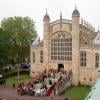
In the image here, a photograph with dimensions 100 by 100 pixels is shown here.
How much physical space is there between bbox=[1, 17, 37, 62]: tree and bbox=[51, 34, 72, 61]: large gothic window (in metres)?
19.6

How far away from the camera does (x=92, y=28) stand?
63656 mm

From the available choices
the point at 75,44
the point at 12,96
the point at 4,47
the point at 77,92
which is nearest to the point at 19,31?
the point at 4,47

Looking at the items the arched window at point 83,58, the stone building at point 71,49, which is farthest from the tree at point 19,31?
the arched window at point 83,58

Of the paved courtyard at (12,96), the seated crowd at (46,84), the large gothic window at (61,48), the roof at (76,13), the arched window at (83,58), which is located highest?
the roof at (76,13)

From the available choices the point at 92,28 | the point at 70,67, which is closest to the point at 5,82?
the point at 70,67

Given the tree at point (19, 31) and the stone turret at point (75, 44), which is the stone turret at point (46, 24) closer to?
the stone turret at point (75, 44)

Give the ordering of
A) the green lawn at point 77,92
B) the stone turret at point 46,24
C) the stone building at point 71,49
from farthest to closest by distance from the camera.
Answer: the stone turret at point 46,24, the stone building at point 71,49, the green lawn at point 77,92

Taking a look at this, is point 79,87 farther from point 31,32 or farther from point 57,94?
point 31,32

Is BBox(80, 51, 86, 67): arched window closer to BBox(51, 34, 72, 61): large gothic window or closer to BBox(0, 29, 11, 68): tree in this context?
BBox(51, 34, 72, 61): large gothic window

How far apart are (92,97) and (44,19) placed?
30.8 meters

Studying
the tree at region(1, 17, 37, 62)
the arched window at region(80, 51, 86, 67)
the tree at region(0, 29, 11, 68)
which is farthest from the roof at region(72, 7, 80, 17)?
the tree at region(1, 17, 37, 62)

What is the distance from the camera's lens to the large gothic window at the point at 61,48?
189 feet

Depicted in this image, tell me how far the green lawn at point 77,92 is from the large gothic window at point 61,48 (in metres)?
6.50

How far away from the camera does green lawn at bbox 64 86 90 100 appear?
46.4 meters
